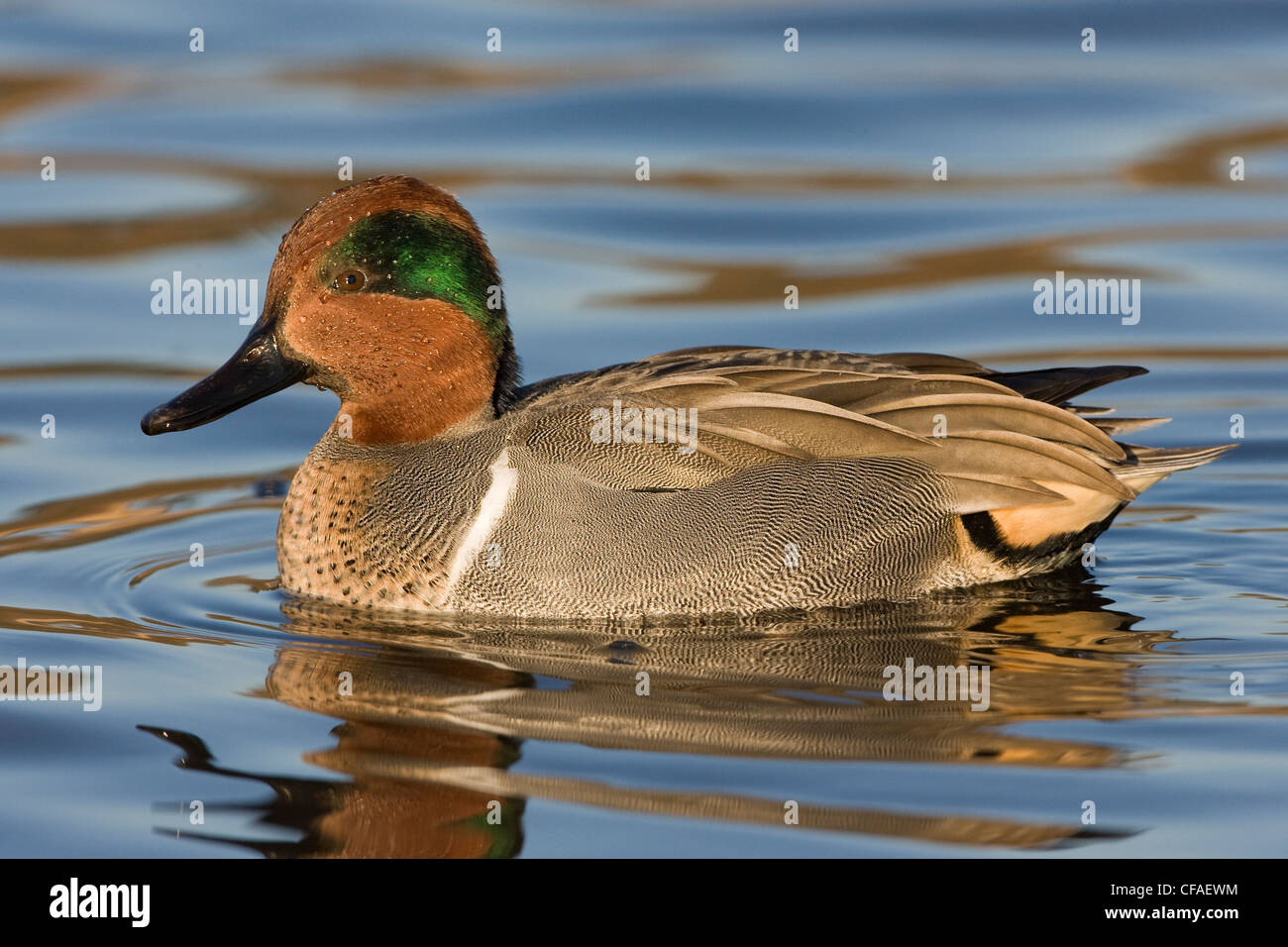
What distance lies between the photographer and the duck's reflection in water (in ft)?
15.8

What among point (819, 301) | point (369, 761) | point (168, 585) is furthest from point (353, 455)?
point (819, 301)

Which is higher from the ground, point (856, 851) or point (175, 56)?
point (175, 56)

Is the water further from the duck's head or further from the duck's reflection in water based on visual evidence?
the duck's head

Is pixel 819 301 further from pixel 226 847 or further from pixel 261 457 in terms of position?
pixel 226 847

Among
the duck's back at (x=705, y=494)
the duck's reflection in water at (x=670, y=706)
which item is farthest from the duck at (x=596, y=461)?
the duck's reflection in water at (x=670, y=706)

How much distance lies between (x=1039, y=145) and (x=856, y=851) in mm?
8620

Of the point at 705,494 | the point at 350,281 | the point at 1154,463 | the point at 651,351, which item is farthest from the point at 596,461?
the point at 651,351

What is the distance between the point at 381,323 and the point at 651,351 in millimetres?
3324

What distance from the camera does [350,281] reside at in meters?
6.54

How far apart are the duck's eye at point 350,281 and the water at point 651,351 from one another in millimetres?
1126

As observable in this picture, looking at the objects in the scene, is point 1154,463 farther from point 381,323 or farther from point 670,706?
point 381,323

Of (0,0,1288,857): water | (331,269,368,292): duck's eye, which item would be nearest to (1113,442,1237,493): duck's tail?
(0,0,1288,857): water

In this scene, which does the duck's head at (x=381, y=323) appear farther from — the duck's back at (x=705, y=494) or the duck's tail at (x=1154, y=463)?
the duck's tail at (x=1154, y=463)

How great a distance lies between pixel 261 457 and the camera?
28.8 ft
